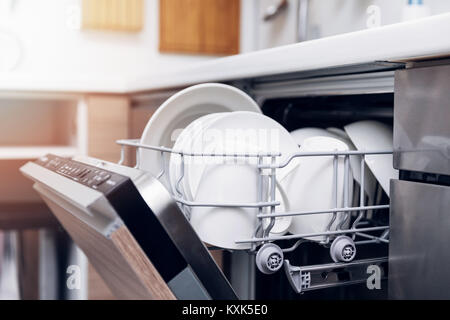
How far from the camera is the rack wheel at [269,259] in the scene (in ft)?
1.90

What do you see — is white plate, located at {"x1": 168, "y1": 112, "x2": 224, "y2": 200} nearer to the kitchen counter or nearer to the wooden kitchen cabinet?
the kitchen counter

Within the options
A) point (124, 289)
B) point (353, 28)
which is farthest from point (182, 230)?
point (353, 28)

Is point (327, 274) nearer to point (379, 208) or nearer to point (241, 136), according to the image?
point (379, 208)

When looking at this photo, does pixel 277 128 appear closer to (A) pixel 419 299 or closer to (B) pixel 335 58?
(B) pixel 335 58

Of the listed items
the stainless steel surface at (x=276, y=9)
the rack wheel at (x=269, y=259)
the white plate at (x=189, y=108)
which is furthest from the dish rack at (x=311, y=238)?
the stainless steel surface at (x=276, y=9)

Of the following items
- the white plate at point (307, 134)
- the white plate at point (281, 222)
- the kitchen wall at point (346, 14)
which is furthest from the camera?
the kitchen wall at point (346, 14)

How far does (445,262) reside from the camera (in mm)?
531

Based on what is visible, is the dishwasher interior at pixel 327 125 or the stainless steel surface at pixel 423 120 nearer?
the stainless steel surface at pixel 423 120

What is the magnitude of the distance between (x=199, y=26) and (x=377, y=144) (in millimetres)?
1578

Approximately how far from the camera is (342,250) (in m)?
0.61

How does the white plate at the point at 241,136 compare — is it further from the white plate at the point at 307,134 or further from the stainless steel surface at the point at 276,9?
the stainless steel surface at the point at 276,9

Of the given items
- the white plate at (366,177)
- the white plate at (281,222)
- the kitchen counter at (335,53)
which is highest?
the kitchen counter at (335,53)

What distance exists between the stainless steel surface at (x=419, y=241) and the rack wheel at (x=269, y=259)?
0.41 feet

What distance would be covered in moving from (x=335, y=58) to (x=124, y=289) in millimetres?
377
